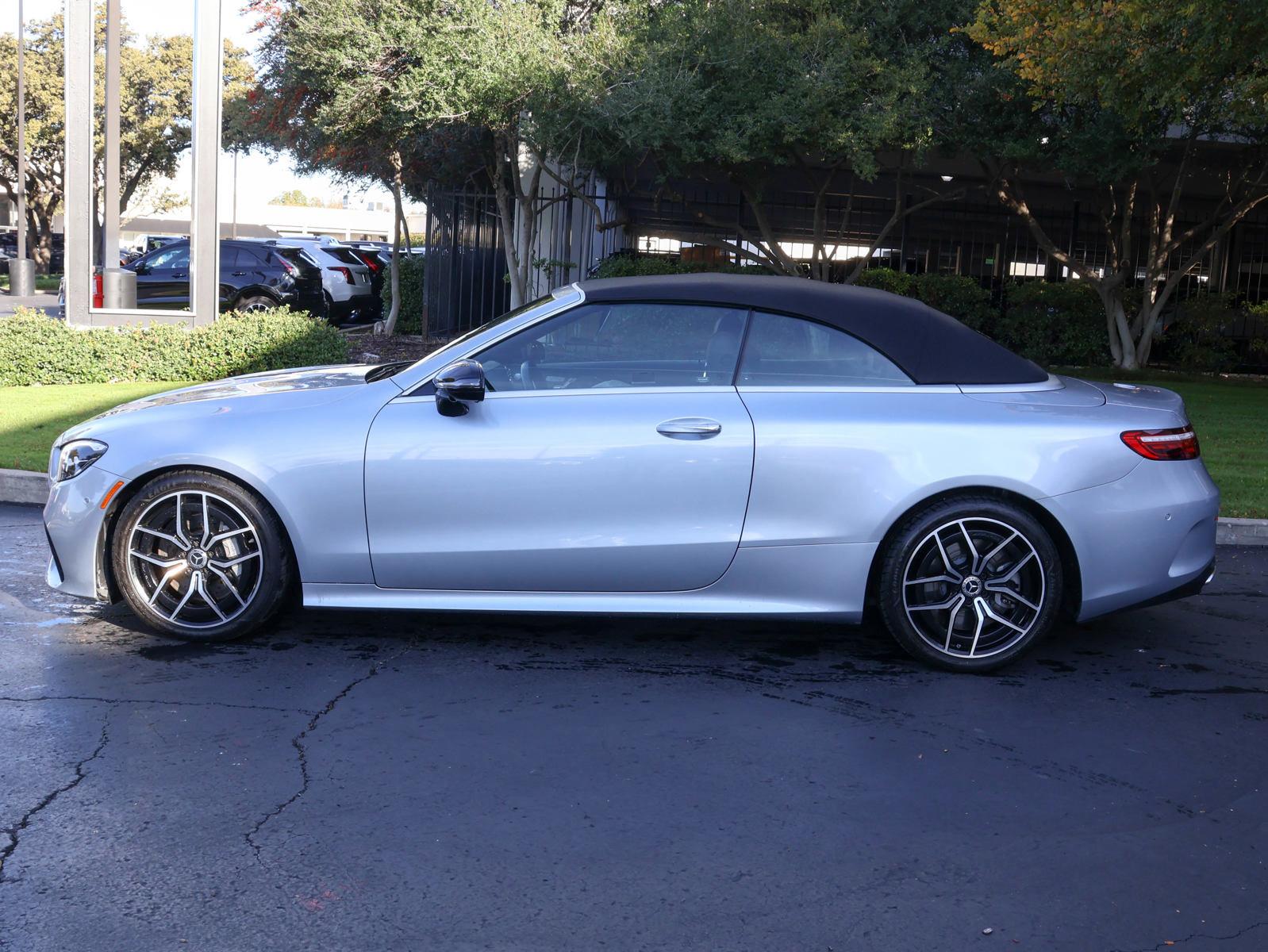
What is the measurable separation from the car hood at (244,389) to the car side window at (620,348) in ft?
2.27

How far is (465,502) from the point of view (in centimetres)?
517

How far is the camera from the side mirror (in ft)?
16.9

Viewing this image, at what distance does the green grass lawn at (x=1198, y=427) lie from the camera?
9.12 meters

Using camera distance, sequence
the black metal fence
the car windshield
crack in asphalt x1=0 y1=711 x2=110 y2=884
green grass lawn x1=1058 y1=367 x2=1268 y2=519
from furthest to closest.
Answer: the black metal fence → green grass lawn x1=1058 y1=367 x2=1268 y2=519 → the car windshield → crack in asphalt x1=0 y1=711 x2=110 y2=884

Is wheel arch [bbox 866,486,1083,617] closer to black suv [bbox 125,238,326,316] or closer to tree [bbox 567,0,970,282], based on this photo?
tree [bbox 567,0,970,282]

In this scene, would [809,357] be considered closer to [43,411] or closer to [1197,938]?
[1197,938]

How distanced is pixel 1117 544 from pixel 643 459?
1918mm

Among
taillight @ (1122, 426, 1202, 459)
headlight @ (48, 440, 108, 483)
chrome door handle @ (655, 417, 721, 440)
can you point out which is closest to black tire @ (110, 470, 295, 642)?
headlight @ (48, 440, 108, 483)

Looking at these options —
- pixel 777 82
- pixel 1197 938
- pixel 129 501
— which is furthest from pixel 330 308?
pixel 1197 938

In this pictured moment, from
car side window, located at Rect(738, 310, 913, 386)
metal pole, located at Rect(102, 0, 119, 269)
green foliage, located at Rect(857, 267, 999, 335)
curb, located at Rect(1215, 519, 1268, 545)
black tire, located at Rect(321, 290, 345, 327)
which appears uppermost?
metal pole, located at Rect(102, 0, 119, 269)

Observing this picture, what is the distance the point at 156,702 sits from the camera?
186 inches

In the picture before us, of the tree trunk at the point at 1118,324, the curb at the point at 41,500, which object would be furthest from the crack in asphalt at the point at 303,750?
the tree trunk at the point at 1118,324

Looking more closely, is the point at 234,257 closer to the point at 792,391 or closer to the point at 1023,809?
the point at 792,391

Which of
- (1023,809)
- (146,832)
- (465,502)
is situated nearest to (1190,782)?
(1023,809)
